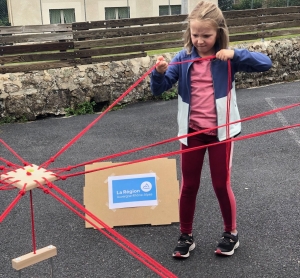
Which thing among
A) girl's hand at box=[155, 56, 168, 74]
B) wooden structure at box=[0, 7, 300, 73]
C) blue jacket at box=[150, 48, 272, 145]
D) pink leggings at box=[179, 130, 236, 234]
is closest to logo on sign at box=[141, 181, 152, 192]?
pink leggings at box=[179, 130, 236, 234]

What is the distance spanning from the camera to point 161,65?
2197 mm

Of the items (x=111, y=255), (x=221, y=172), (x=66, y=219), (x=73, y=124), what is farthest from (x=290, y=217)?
(x=73, y=124)

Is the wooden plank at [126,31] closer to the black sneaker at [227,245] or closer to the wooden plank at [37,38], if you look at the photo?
the wooden plank at [37,38]

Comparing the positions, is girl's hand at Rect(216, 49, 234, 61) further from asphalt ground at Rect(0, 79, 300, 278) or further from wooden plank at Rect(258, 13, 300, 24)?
wooden plank at Rect(258, 13, 300, 24)

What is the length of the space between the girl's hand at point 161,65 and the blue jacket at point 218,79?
34 mm

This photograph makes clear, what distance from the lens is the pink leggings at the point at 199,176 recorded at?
7.77 ft

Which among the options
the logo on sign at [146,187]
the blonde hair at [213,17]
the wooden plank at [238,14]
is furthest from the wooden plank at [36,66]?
the blonde hair at [213,17]

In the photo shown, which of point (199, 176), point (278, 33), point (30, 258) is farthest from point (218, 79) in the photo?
point (278, 33)

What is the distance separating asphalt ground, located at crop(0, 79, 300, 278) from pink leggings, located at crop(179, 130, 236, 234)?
0.26 metres

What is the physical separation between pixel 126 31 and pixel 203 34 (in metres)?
4.82

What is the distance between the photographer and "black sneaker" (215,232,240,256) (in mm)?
2617

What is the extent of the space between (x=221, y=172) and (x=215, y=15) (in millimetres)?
816

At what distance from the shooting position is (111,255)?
2703 millimetres

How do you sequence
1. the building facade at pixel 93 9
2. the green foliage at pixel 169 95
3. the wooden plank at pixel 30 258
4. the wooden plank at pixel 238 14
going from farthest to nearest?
the building facade at pixel 93 9 → the wooden plank at pixel 238 14 → the green foliage at pixel 169 95 → the wooden plank at pixel 30 258
